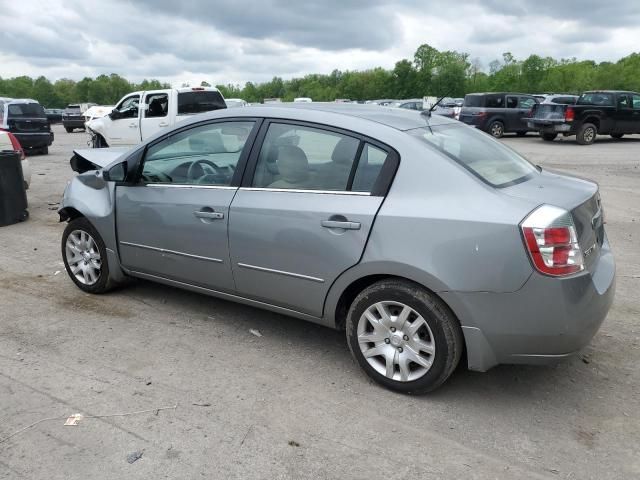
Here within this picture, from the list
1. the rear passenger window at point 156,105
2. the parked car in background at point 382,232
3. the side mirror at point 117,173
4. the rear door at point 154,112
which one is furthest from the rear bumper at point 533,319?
the rear passenger window at point 156,105

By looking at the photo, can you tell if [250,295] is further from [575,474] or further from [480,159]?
[575,474]

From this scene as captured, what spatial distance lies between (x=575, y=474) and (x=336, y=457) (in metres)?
1.11

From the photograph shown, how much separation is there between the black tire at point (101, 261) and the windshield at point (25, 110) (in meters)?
15.0

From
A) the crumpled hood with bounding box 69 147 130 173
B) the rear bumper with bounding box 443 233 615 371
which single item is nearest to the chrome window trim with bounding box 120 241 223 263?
the crumpled hood with bounding box 69 147 130 173

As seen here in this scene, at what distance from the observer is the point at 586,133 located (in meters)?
20.2

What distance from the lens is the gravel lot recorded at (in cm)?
272

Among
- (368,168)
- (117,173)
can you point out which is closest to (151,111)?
(117,173)

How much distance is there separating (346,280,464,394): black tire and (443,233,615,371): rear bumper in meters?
0.07

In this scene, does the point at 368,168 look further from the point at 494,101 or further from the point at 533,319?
the point at 494,101

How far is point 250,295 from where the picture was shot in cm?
389

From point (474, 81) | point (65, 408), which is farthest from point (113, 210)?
point (474, 81)

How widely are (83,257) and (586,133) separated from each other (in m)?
19.5

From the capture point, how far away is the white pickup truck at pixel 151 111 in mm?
14250

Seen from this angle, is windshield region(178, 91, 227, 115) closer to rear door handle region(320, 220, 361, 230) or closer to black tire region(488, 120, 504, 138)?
rear door handle region(320, 220, 361, 230)
